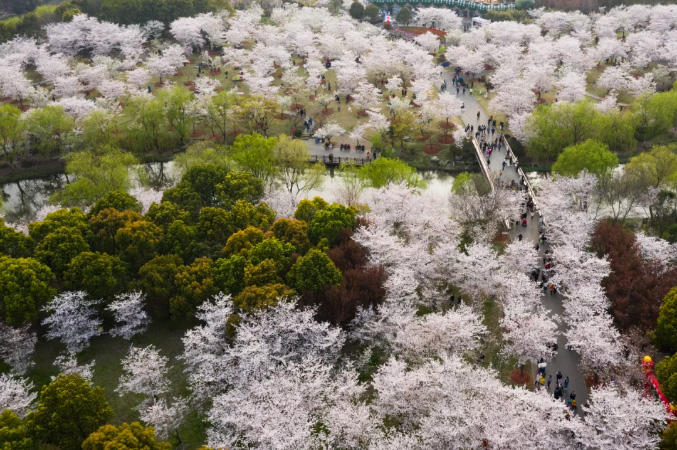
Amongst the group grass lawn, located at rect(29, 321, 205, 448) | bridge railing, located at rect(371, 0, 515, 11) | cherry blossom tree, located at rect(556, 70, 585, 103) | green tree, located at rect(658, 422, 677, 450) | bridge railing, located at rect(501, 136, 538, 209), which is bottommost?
grass lawn, located at rect(29, 321, 205, 448)

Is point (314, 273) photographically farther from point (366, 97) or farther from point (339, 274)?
point (366, 97)

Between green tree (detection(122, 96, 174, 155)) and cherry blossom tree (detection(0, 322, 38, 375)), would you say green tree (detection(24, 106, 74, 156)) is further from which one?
cherry blossom tree (detection(0, 322, 38, 375))

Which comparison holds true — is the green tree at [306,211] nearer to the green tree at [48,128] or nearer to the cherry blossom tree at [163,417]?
the cherry blossom tree at [163,417]

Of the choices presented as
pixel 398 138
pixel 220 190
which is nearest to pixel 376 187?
pixel 220 190

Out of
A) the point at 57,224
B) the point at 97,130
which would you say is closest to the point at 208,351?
the point at 57,224

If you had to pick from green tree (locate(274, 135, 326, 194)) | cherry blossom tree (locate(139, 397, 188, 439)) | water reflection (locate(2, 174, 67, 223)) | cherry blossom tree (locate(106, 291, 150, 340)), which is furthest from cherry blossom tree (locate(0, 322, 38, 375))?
green tree (locate(274, 135, 326, 194))
